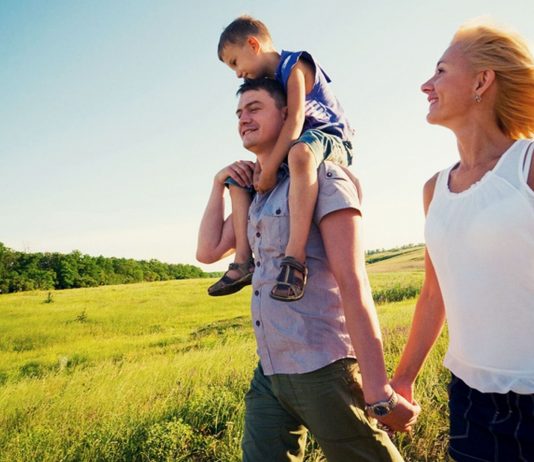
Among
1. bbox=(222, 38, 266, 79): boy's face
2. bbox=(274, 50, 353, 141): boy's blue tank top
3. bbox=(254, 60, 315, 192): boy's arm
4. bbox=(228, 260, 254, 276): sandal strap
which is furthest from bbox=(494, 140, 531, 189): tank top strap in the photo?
bbox=(222, 38, 266, 79): boy's face

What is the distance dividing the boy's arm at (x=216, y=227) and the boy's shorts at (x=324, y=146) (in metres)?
0.41

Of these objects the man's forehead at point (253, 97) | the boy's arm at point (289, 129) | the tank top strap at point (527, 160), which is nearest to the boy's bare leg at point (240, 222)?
the boy's arm at point (289, 129)

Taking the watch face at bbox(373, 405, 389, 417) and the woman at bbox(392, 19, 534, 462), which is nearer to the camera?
the woman at bbox(392, 19, 534, 462)

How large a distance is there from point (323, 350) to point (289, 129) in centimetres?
108

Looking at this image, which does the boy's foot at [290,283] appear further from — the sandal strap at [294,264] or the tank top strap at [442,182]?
the tank top strap at [442,182]

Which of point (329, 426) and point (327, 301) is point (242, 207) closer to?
point (327, 301)

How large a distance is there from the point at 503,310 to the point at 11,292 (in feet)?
190

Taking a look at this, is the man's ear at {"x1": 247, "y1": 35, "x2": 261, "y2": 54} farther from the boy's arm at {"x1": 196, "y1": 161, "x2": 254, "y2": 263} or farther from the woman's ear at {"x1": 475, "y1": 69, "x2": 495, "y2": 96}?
the woman's ear at {"x1": 475, "y1": 69, "x2": 495, "y2": 96}

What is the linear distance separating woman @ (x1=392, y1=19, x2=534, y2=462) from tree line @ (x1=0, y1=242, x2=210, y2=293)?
57.6 m

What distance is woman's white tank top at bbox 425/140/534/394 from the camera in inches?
61.7

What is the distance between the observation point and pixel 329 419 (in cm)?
180

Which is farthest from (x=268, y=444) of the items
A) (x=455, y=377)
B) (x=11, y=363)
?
(x=11, y=363)

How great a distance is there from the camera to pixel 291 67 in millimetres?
2559

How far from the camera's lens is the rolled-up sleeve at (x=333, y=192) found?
1923mm
